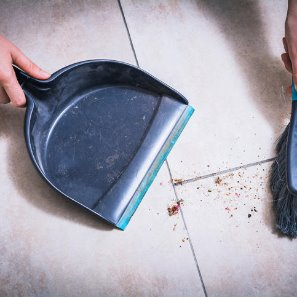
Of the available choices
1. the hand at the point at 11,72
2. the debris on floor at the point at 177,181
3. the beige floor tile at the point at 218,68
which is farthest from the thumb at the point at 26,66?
the debris on floor at the point at 177,181

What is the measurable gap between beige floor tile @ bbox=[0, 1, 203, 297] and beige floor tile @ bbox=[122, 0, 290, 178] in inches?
6.8

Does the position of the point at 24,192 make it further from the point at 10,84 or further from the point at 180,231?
the point at 180,231

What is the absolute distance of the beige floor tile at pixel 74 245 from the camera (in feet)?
3.26

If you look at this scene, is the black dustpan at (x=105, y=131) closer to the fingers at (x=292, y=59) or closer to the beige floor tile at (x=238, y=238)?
A: the beige floor tile at (x=238, y=238)

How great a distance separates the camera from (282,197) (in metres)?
0.97

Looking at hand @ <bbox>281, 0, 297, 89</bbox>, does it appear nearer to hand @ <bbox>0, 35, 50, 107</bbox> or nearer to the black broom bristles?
the black broom bristles

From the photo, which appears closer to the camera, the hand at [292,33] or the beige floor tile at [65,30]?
the hand at [292,33]

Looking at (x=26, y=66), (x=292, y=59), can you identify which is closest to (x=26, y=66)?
(x=26, y=66)

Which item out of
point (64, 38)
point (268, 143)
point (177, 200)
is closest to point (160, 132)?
point (177, 200)

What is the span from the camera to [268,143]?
108 cm

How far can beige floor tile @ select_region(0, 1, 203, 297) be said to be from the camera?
993mm

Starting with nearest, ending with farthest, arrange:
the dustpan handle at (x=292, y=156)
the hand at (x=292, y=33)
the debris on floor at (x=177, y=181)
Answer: the dustpan handle at (x=292, y=156)
the hand at (x=292, y=33)
the debris on floor at (x=177, y=181)

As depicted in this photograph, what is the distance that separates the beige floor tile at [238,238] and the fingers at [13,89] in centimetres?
47

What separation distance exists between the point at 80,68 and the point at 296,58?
0.53 meters
